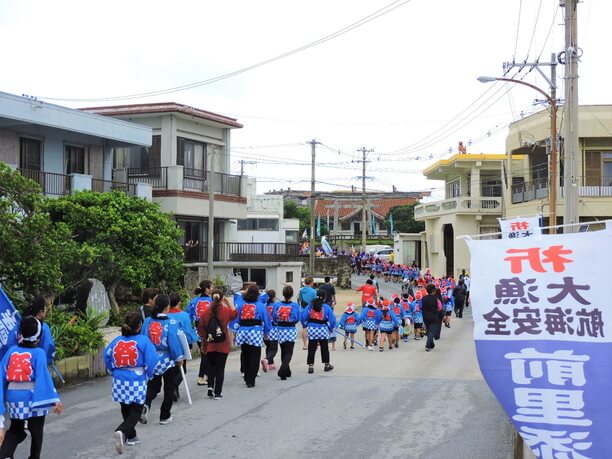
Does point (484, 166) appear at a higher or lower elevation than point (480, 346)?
higher

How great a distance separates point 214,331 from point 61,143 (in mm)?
13765

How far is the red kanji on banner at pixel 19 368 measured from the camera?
6789mm

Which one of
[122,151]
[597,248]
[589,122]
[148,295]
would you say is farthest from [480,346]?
[589,122]

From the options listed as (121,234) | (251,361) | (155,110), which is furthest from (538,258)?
(155,110)

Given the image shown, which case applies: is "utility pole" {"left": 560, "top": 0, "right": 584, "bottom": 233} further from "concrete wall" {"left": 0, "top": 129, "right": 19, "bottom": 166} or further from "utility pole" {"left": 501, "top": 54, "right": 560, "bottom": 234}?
"concrete wall" {"left": 0, "top": 129, "right": 19, "bottom": 166}

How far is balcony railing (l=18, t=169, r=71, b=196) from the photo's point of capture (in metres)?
21.1

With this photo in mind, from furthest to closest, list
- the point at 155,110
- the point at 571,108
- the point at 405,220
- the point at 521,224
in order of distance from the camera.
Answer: the point at 405,220, the point at 155,110, the point at 571,108, the point at 521,224

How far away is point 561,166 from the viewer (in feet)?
116

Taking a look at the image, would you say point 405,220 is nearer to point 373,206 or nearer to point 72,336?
point 373,206

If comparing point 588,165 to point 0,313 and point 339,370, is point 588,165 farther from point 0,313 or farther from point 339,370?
point 0,313

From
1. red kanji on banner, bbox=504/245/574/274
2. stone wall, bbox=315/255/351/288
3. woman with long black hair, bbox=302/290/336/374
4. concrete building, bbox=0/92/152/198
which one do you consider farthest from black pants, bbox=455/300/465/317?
red kanji on banner, bbox=504/245/574/274

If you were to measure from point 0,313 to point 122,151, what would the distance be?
2145 centimetres

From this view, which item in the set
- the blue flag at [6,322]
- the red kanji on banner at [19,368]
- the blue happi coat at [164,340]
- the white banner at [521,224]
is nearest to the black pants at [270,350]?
the blue happi coat at [164,340]

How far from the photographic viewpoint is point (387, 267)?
5281 cm
